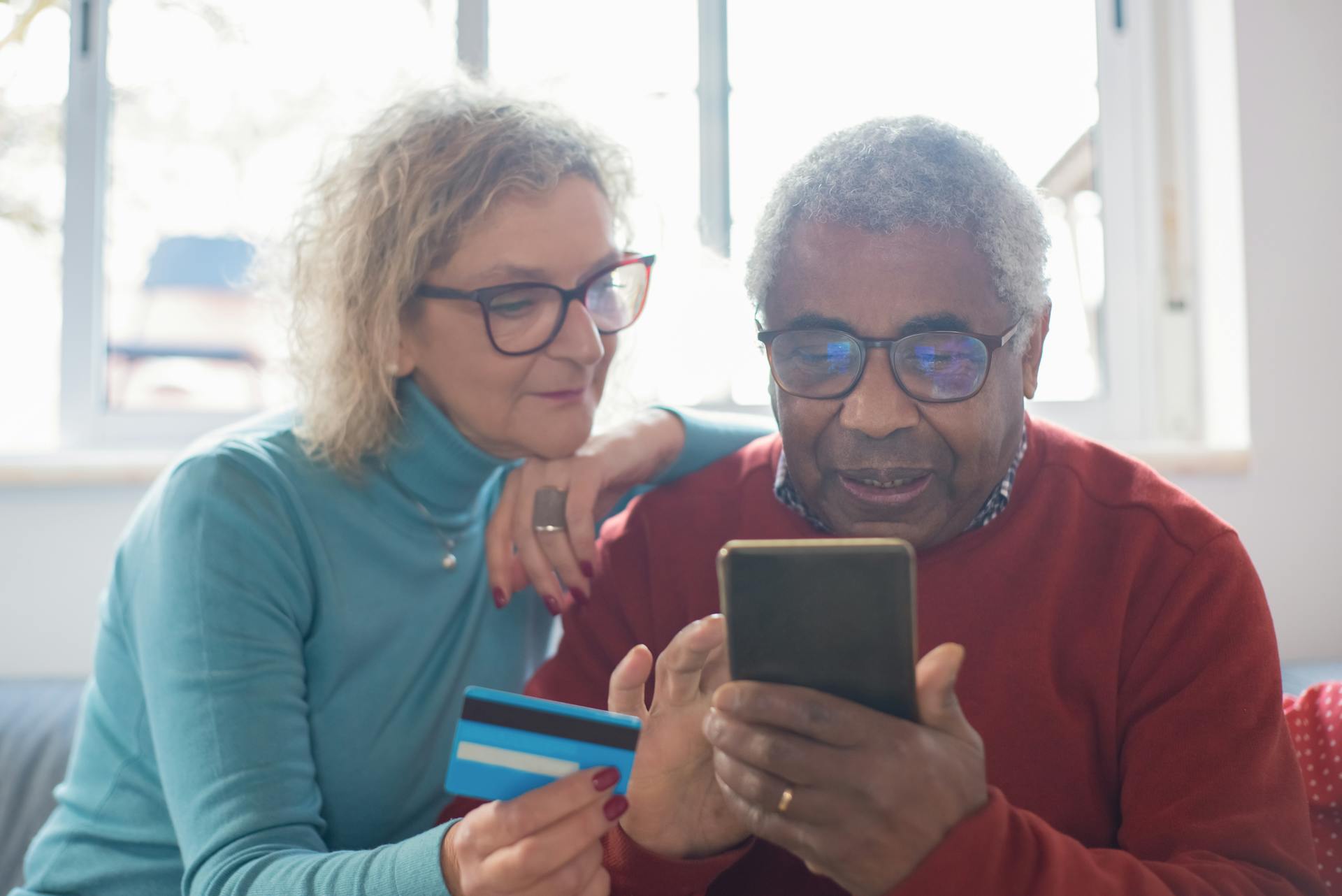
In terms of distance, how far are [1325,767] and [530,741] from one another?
100 centimetres

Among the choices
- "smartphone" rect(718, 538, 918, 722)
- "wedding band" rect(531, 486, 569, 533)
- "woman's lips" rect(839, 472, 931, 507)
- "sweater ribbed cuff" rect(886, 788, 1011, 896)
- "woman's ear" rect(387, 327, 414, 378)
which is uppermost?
"woman's ear" rect(387, 327, 414, 378)

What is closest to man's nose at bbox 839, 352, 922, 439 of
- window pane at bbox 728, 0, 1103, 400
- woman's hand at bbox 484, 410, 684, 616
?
woman's hand at bbox 484, 410, 684, 616

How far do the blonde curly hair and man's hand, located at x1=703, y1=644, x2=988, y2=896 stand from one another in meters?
0.77

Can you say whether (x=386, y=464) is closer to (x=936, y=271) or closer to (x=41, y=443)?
(x=936, y=271)

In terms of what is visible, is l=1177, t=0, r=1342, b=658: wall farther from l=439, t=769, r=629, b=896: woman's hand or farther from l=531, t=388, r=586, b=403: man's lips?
l=439, t=769, r=629, b=896: woman's hand

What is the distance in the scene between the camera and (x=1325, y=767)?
1.27 meters

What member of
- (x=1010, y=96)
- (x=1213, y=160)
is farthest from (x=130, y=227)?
(x=1213, y=160)

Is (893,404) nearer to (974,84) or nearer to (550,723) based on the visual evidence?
(550,723)

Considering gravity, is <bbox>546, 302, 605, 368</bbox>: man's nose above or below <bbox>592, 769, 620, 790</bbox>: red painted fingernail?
above

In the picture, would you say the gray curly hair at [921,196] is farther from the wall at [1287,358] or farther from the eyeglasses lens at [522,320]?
the wall at [1287,358]

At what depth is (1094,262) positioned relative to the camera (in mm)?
2520

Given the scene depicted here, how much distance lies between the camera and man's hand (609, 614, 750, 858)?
891 millimetres

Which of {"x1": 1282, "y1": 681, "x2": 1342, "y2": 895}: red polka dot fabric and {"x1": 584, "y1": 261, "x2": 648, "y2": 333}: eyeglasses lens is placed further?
{"x1": 584, "y1": 261, "x2": 648, "y2": 333}: eyeglasses lens

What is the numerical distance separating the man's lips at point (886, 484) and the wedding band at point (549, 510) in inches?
14.1
